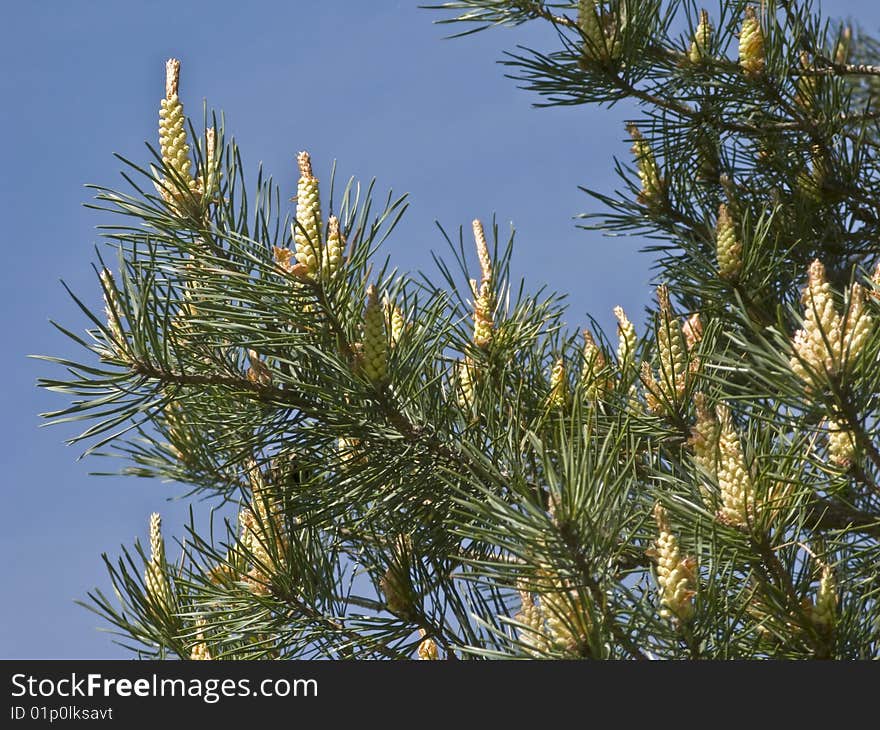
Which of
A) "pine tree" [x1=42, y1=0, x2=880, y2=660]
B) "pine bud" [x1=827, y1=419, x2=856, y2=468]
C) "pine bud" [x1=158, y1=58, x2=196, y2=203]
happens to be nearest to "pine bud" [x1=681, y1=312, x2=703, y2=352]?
"pine tree" [x1=42, y1=0, x2=880, y2=660]

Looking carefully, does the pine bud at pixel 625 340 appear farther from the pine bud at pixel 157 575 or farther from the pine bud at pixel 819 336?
the pine bud at pixel 157 575

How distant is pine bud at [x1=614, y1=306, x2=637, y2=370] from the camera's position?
6.02 ft

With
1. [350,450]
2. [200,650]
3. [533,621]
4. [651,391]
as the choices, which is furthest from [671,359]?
[200,650]

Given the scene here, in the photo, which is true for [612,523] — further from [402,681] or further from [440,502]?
[440,502]

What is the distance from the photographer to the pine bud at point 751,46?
7.01ft

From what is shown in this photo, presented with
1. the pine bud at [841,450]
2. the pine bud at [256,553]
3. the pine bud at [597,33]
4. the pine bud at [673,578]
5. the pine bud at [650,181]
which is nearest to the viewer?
the pine bud at [673,578]

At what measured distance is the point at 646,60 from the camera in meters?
2.27

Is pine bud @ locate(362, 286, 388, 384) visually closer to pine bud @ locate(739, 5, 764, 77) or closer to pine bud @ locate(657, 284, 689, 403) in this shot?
pine bud @ locate(657, 284, 689, 403)

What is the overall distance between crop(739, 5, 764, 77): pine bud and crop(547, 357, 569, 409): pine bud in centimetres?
83

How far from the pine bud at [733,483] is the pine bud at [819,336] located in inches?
4.8

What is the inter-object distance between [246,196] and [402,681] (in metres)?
0.64

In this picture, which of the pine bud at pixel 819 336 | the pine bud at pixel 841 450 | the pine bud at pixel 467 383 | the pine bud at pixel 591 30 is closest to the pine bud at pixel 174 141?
the pine bud at pixel 467 383

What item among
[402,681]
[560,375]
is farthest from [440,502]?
[402,681]

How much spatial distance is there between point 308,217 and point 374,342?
0.56 feet
